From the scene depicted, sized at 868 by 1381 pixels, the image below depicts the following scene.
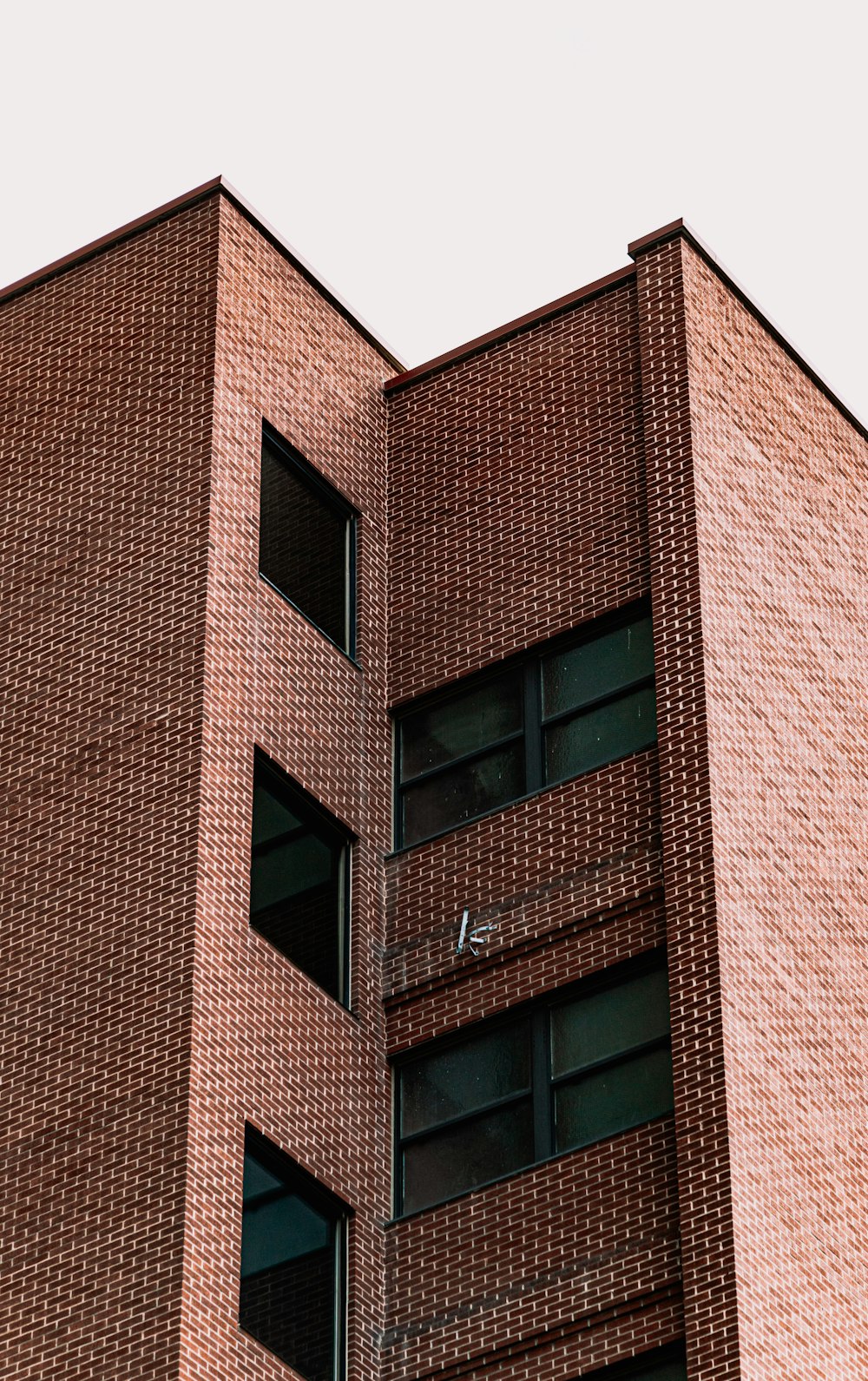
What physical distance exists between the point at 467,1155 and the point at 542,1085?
106 cm

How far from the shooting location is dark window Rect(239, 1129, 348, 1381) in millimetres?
23625

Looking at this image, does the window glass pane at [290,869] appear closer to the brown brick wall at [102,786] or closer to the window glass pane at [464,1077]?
the brown brick wall at [102,786]

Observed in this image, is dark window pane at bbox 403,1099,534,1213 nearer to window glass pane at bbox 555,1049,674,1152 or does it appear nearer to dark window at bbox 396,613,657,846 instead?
window glass pane at bbox 555,1049,674,1152

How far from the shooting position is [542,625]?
28.5 m

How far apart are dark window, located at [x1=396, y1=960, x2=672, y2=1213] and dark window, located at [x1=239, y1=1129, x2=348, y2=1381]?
4.09ft

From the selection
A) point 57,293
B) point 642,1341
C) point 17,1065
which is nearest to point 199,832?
point 17,1065

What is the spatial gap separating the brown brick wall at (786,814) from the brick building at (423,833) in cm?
7

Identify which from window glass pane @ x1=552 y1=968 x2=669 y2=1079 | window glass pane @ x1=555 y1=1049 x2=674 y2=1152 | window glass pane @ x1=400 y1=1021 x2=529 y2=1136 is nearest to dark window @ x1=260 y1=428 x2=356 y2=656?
window glass pane @ x1=400 y1=1021 x2=529 y2=1136

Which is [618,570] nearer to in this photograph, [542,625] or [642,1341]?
[542,625]

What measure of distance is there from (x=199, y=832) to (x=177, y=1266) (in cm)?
447

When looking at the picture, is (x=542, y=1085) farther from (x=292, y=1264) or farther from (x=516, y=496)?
(x=516, y=496)

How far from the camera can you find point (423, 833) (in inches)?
1121

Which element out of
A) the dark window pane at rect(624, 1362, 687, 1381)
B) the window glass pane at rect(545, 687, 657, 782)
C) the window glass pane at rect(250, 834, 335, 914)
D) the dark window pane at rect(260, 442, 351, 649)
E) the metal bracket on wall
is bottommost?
the dark window pane at rect(624, 1362, 687, 1381)

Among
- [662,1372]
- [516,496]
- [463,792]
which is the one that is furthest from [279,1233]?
[516,496]
